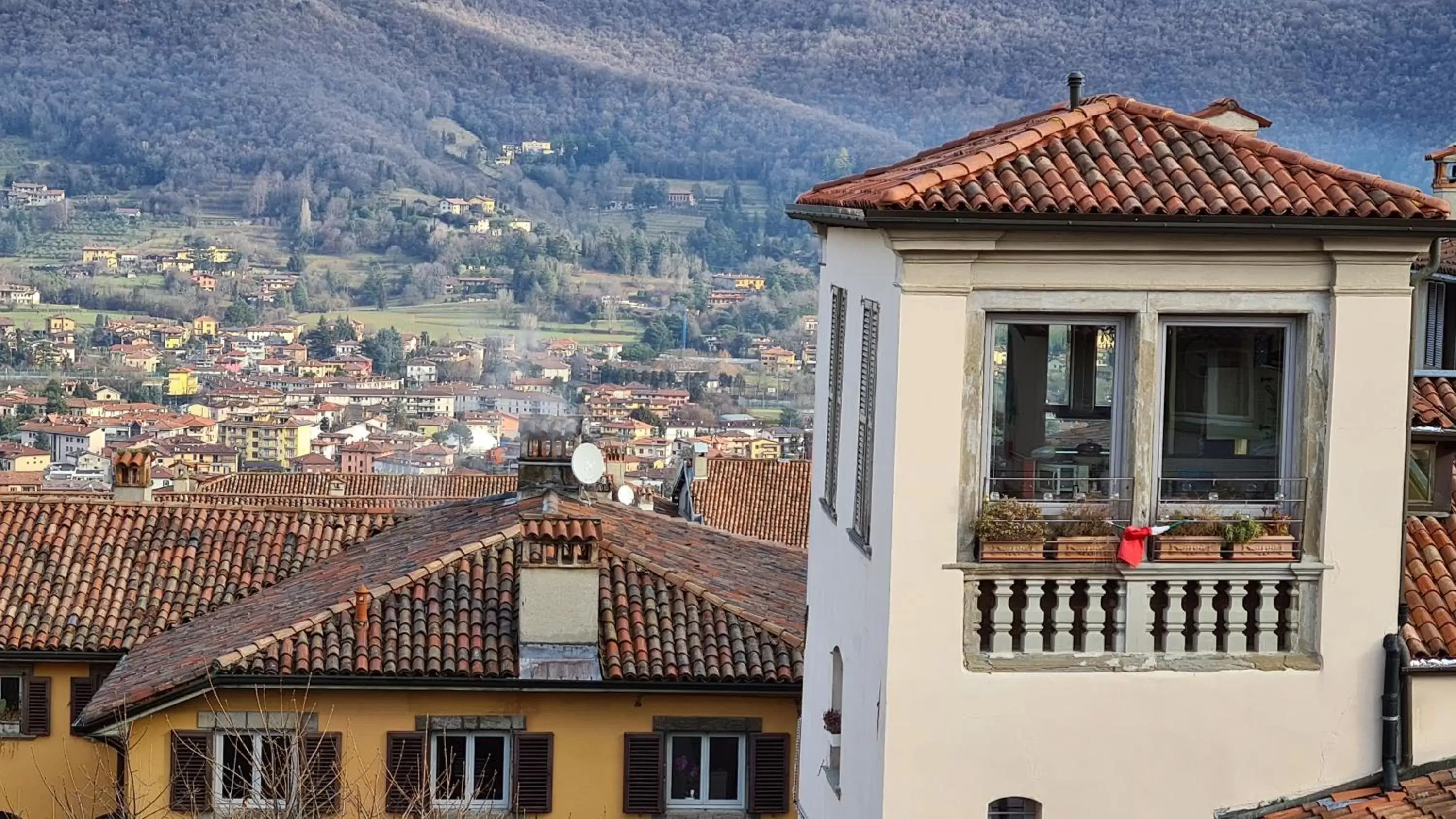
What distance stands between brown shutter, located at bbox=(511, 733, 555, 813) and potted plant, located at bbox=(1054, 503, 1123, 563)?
10798 millimetres

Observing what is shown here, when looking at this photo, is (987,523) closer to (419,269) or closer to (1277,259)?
(1277,259)

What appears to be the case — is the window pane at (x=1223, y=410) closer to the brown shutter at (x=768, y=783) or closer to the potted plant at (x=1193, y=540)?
→ the potted plant at (x=1193, y=540)

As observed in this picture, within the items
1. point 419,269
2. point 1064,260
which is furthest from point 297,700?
point 419,269

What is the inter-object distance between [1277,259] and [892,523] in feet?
7.61

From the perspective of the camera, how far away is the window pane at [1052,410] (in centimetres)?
995

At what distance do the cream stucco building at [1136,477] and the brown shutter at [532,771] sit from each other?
390 inches

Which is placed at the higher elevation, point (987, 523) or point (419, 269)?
point (419, 269)

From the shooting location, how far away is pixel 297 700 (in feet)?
62.6

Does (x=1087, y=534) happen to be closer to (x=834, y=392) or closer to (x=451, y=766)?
(x=834, y=392)

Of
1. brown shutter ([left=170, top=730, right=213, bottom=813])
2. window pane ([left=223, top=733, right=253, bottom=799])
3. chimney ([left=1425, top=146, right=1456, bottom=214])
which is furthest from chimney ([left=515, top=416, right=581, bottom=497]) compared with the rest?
chimney ([left=1425, top=146, right=1456, bottom=214])

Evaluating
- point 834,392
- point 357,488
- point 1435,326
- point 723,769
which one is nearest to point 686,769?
point 723,769

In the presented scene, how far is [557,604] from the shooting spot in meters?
19.6

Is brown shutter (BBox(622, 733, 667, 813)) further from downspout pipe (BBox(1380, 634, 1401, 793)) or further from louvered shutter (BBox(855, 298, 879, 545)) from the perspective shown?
downspout pipe (BBox(1380, 634, 1401, 793))

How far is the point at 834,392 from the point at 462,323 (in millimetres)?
165585
